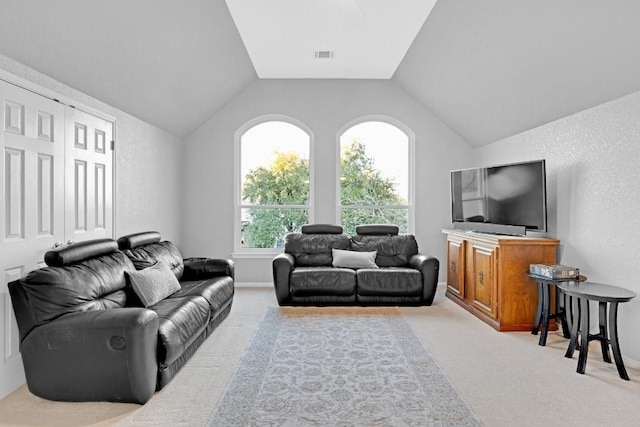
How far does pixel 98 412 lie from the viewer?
2623 mm

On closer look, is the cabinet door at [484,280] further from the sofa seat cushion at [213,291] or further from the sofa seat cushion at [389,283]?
the sofa seat cushion at [213,291]

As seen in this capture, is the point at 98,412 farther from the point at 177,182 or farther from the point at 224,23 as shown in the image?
the point at 177,182

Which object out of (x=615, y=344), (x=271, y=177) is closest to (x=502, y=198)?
(x=615, y=344)

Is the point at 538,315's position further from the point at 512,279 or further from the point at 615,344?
the point at 615,344

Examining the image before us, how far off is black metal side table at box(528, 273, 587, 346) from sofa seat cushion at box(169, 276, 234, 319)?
293 centimetres

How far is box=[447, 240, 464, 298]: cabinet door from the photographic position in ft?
17.9

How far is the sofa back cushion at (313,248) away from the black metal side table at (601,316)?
2.93m

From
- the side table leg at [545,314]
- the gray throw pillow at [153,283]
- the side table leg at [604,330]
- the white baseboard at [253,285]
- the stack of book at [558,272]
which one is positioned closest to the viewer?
the side table leg at [604,330]

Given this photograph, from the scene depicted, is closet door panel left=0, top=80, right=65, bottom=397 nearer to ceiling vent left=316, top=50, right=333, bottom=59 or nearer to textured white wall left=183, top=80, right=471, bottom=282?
ceiling vent left=316, top=50, right=333, bottom=59

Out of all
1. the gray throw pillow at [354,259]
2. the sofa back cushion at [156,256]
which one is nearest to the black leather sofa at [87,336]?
the sofa back cushion at [156,256]

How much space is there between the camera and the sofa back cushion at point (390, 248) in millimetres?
5883

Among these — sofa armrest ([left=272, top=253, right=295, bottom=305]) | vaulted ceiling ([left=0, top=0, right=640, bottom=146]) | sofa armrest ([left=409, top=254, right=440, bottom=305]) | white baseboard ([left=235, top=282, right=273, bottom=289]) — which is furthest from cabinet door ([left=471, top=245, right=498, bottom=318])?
white baseboard ([left=235, top=282, right=273, bottom=289])

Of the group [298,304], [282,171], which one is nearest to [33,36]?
[298,304]

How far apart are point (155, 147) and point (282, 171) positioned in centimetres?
195
